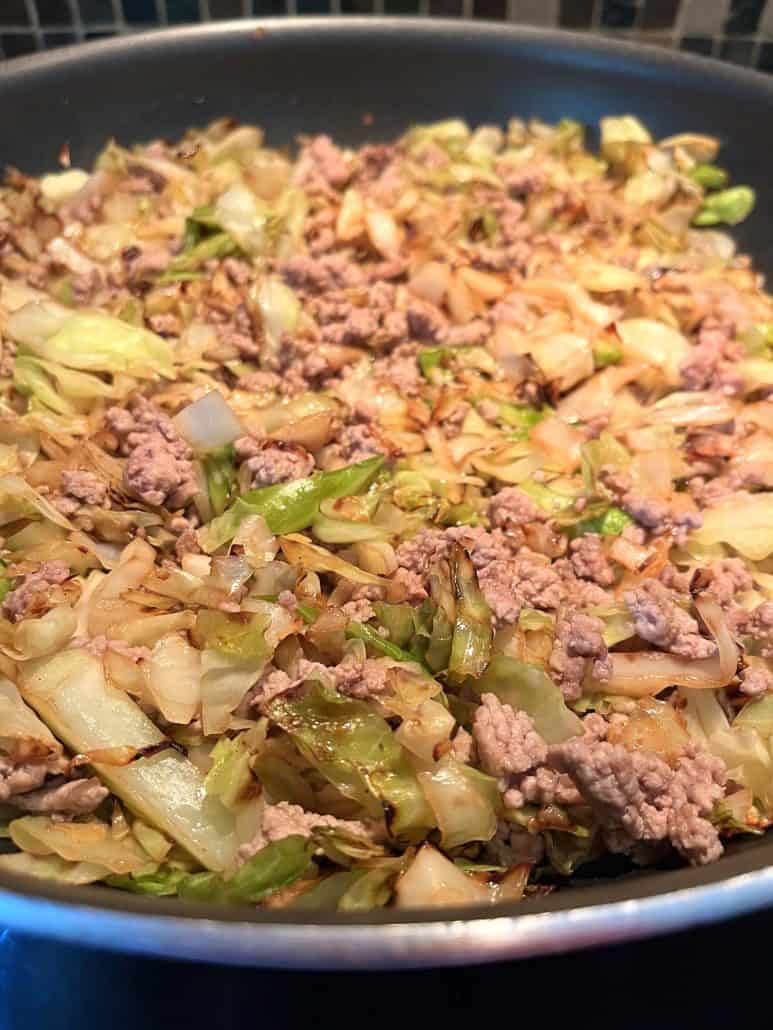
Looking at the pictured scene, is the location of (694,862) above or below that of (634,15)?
below

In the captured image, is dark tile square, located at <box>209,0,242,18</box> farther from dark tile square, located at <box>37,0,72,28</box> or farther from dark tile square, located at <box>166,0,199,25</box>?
dark tile square, located at <box>37,0,72,28</box>

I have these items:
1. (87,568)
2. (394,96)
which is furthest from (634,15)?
(87,568)

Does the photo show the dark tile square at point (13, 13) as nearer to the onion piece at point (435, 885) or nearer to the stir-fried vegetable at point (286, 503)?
the stir-fried vegetable at point (286, 503)

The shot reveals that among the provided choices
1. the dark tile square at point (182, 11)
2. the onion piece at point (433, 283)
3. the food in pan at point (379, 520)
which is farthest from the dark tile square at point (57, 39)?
the onion piece at point (433, 283)

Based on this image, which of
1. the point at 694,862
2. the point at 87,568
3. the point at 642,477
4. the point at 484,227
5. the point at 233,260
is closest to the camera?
the point at 694,862

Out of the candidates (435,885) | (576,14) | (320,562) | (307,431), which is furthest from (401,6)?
(435,885)

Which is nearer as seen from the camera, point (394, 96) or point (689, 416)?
point (689, 416)

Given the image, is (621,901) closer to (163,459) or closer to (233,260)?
(163,459)

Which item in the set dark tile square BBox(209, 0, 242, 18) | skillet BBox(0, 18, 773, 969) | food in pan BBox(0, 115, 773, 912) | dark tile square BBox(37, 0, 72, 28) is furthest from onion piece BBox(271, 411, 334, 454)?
dark tile square BBox(37, 0, 72, 28)
